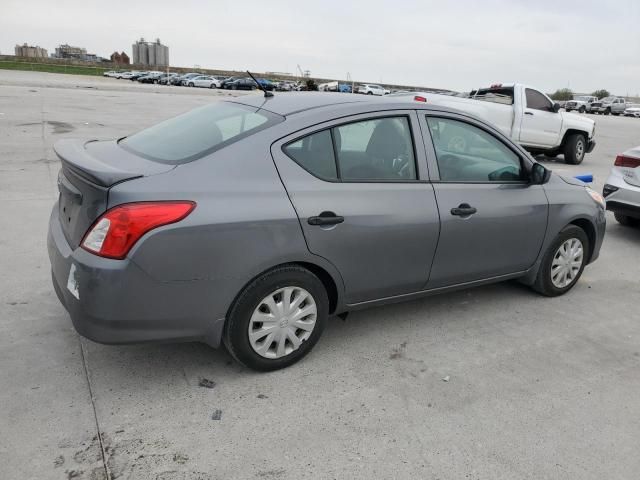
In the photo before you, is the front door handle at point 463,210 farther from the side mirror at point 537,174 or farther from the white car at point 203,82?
the white car at point 203,82

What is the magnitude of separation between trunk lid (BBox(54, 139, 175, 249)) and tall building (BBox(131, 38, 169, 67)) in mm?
129428

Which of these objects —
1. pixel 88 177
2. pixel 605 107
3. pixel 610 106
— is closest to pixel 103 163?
pixel 88 177

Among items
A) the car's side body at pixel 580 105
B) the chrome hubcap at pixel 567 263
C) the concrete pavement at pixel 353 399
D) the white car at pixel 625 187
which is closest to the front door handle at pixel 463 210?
the concrete pavement at pixel 353 399

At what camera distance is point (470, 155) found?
4.00 meters

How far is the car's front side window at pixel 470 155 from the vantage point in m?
3.76

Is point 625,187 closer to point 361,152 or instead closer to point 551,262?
point 551,262

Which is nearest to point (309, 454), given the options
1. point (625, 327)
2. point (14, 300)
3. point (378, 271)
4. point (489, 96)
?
point (378, 271)

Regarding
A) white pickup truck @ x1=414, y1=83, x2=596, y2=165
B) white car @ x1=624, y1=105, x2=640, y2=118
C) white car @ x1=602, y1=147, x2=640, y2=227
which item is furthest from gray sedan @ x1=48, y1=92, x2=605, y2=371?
white car @ x1=624, y1=105, x2=640, y2=118

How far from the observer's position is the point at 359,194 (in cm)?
331

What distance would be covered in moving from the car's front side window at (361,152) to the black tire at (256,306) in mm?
602

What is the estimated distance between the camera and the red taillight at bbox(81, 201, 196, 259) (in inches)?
104

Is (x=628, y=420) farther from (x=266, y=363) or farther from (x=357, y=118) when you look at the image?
(x=357, y=118)

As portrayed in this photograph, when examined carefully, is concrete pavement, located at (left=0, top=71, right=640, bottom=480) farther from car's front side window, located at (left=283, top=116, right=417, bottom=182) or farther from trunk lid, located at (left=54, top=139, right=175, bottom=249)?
car's front side window, located at (left=283, top=116, right=417, bottom=182)

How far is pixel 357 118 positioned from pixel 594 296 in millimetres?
2842
